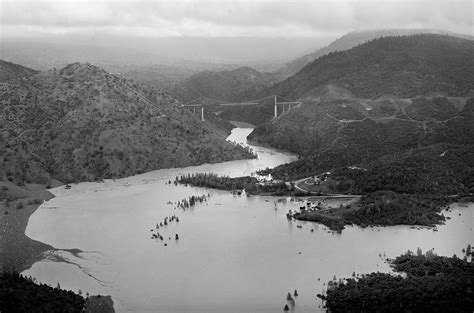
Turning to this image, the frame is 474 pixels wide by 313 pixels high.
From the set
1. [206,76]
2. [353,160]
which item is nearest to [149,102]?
[353,160]

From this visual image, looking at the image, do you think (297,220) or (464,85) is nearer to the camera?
(297,220)

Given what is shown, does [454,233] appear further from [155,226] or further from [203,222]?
[155,226]

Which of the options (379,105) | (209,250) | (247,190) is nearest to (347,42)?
(379,105)

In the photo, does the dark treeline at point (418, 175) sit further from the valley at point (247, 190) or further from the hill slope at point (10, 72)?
the hill slope at point (10, 72)

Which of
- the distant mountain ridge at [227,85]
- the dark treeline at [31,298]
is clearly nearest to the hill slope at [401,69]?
the distant mountain ridge at [227,85]

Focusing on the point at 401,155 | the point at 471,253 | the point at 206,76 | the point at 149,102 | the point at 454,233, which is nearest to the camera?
the point at 471,253

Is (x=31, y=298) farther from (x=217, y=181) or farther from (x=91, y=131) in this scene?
(x=91, y=131)

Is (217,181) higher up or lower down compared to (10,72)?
lower down
